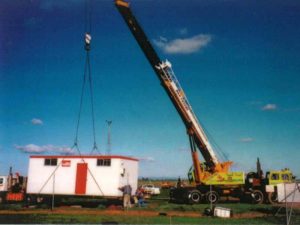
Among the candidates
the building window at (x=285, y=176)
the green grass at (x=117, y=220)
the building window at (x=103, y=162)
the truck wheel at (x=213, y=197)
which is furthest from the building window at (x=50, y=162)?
the building window at (x=285, y=176)

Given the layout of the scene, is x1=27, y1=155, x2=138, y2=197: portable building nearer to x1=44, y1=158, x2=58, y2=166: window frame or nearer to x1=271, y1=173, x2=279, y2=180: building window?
x1=44, y1=158, x2=58, y2=166: window frame

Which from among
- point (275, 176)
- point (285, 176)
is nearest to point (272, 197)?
point (275, 176)

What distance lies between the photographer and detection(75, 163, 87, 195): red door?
22250mm

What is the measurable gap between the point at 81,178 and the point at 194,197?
784cm

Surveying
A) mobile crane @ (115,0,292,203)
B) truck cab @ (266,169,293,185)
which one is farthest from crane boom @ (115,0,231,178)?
truck cab @ (266,169,293,185)

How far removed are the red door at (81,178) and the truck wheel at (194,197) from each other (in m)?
7.24

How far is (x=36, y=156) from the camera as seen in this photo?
23641 millimetres

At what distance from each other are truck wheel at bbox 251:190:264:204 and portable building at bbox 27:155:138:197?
8985mm

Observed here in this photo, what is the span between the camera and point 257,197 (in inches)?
968

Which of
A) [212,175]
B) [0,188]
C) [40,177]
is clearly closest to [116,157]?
[40,177]

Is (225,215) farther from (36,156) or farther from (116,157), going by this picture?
(36,156)

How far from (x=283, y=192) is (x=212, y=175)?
844 cm

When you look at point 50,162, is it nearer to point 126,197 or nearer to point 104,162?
point 104,162

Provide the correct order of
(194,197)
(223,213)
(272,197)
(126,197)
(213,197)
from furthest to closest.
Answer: (272,197), (213,197), (194,197), (126,197), (223,213)
